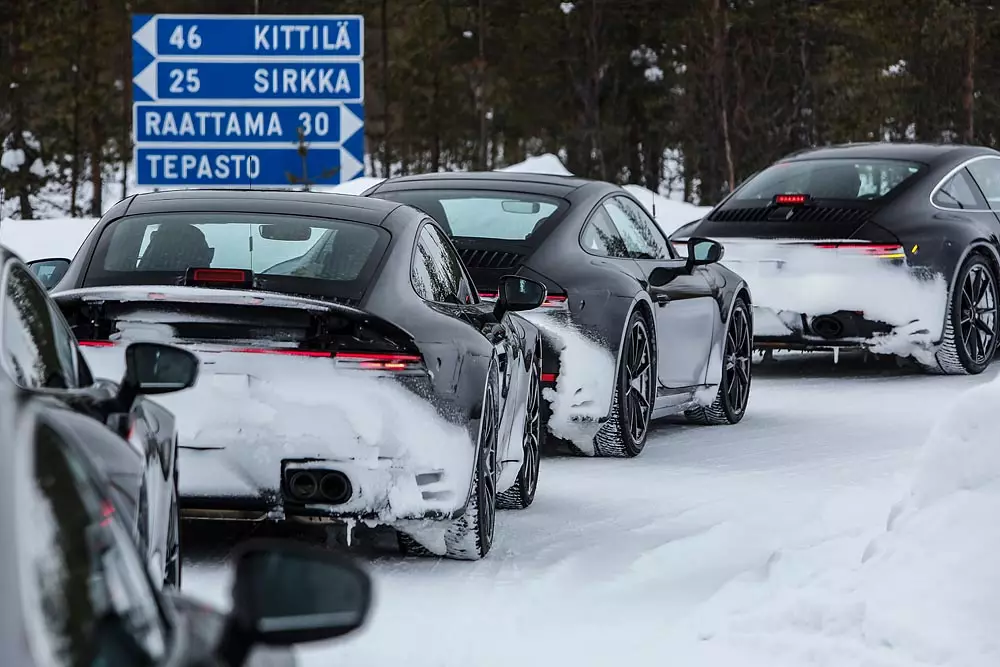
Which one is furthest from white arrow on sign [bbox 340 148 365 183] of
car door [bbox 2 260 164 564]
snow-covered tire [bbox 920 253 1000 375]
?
car door [bbox 2 260 164 564]

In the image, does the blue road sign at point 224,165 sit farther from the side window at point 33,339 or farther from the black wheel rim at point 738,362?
the side window at point 33,339

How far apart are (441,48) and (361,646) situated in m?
56.8

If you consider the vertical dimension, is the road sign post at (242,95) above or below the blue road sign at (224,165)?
above

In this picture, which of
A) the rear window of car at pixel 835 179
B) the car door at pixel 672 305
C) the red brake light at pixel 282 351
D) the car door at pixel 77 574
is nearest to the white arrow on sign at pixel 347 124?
the rear window of car at pixel 835 179

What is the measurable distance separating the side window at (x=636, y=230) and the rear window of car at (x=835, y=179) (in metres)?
3.05

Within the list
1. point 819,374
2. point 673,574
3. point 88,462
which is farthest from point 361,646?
point 819,374

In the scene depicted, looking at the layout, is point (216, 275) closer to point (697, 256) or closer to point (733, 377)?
point (697, 256)

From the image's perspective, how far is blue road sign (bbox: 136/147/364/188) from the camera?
76.8 feet

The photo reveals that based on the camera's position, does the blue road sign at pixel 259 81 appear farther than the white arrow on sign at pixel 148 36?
Yes

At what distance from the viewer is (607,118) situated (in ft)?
210

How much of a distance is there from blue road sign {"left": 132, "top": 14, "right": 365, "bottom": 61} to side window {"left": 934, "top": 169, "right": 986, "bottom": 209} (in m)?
9.95

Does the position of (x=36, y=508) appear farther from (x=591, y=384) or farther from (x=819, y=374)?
(x=819, y=374)

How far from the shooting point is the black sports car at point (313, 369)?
21.6ft

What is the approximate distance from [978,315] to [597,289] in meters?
5.64
